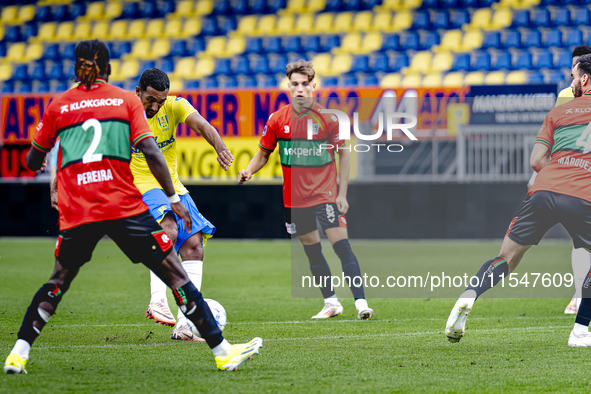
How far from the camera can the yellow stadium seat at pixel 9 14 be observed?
69.3 feet

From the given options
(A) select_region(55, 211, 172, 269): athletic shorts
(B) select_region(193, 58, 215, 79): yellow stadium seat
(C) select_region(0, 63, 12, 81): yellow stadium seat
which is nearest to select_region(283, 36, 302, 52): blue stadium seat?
(B) select_region(193, 58, 215, 79): yellow stadium seat

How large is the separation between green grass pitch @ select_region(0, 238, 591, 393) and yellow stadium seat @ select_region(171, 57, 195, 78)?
10.6 m

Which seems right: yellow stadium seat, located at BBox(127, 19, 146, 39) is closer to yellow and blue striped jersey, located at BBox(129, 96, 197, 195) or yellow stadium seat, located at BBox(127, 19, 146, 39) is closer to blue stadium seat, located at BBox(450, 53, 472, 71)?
blue stadium seat, located at BBox(450, 53, 472, 71)

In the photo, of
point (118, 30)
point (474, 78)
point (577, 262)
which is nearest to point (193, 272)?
point (577, 262)

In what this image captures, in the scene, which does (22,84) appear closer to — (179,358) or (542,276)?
(542,276)

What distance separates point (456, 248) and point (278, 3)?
33.3 ft

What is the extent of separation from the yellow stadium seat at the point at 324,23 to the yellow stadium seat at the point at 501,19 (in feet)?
13.0

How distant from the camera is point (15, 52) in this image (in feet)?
66.7

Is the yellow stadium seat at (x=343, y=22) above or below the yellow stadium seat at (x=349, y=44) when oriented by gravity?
above

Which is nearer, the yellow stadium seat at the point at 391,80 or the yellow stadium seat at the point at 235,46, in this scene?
the yellow stadium seat at the point at 391,80

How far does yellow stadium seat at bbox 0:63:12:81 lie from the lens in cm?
1966

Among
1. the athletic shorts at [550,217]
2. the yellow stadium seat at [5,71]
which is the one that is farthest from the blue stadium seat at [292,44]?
the athletic shorts at [550,217]

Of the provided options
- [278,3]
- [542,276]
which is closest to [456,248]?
[542,276]

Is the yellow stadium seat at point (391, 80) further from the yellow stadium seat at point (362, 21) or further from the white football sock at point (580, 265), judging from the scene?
the white football sock at point (580, 265)
